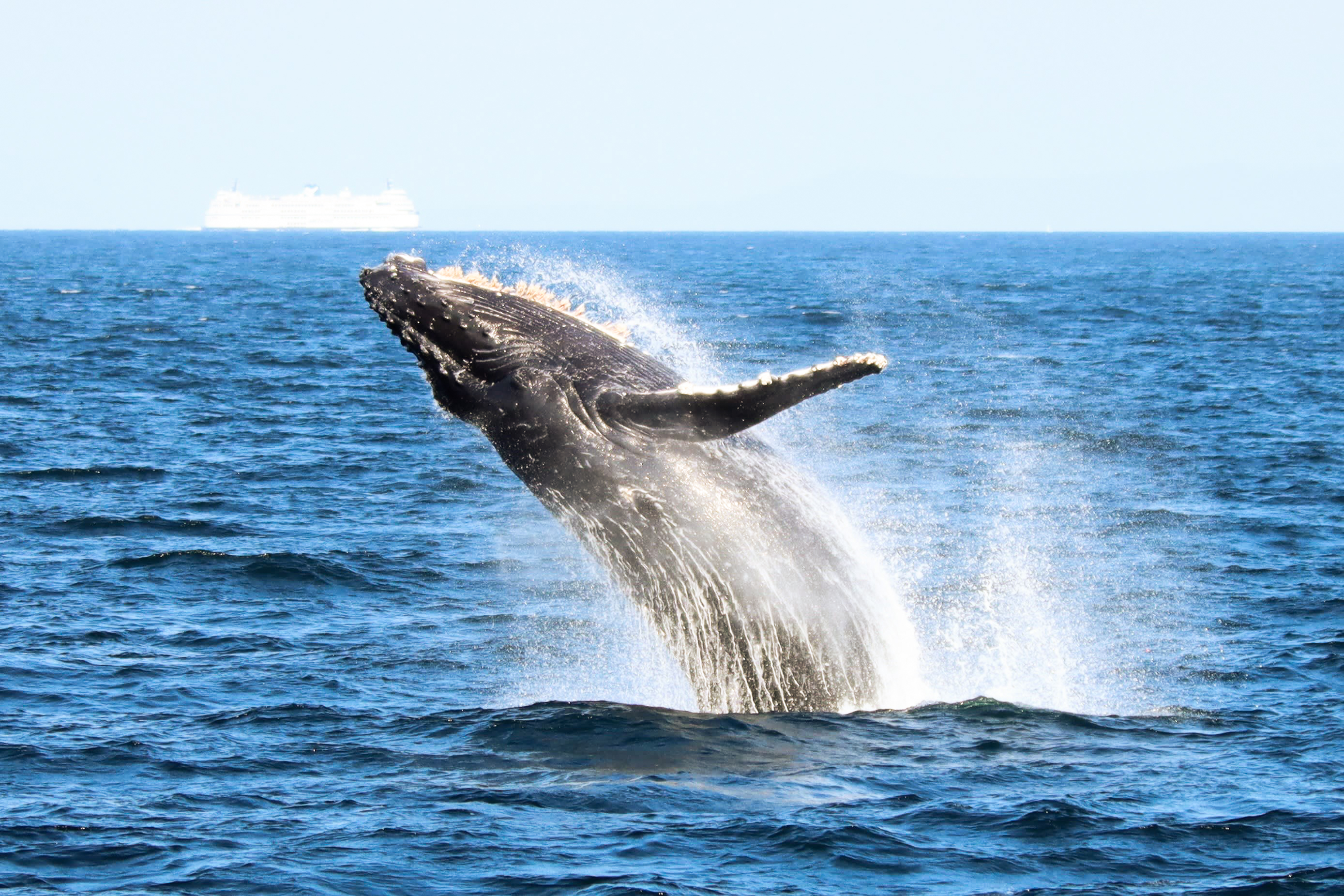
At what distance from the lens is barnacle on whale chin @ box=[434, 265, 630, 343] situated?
13.1m

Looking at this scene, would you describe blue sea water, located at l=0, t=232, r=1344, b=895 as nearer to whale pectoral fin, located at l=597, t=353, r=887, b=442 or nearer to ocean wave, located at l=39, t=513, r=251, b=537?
ocean wave, located at l=39, t=513, r=251, b=537

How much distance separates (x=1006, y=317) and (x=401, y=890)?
61165 millimetres

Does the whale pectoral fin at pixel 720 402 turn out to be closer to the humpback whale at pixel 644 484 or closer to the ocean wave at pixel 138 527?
the humpback whale at pixel 644 484

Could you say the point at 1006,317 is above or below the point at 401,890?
above

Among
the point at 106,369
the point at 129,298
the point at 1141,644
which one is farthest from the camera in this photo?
the point at 129,298

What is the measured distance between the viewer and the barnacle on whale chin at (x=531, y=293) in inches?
517

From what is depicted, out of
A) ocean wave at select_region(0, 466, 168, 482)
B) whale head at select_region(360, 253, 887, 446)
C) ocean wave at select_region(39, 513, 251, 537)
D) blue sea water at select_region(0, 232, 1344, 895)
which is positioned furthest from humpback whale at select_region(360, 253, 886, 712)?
ocean wave at select_region(0, 466, 168, 482)

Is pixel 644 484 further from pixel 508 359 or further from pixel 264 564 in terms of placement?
pixel 264 564

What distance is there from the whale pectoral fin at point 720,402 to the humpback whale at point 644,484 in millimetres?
41

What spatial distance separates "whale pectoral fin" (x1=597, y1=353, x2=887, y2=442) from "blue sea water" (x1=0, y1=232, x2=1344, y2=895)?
8.49ft

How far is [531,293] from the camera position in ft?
43.9

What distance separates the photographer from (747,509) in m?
12.9

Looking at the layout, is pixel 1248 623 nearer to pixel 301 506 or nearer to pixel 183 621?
pixel 183 621

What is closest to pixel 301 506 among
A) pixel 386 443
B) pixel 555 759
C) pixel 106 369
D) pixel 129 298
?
pixel 386 443
